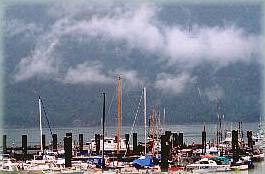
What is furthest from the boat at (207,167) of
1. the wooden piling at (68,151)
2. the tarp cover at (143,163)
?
the wooden piling at (68,151)

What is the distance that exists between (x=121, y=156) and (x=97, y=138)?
11.9ft

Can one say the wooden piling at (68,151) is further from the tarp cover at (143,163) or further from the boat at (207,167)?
the boat at (207,167)

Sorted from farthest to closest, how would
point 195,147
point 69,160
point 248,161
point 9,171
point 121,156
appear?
point 195,147 < point 121,156 < point 248,161 < point 69,160 < point 9,171

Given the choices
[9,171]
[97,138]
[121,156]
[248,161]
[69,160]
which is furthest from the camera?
[97,138]

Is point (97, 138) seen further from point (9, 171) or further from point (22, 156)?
point (9, 171)

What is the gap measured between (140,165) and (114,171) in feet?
4.25

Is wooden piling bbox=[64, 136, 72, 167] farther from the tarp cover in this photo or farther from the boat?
the boat

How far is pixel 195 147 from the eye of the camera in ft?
101

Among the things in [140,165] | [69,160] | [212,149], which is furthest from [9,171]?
[212,149]

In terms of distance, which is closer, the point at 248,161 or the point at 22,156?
the point at 248,161

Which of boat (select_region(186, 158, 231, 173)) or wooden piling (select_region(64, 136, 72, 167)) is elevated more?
wooden piling (select_region(64, 136, 72, 167))

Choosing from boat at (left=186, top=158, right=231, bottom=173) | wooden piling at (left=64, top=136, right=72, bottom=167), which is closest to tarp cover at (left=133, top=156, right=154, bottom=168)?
boat at (left=186, top=158, right=231, bottom=173)

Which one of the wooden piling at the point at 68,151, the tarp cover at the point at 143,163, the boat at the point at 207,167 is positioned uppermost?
the wooden piling at the point at 68,151

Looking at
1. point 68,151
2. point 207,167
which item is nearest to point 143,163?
point 207,167
